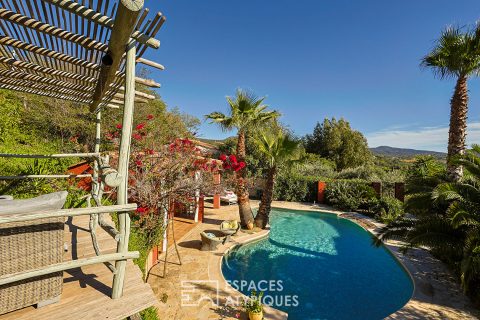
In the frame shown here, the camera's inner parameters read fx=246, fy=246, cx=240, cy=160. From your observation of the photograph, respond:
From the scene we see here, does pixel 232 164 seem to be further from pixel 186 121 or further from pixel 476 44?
pixel 186 121

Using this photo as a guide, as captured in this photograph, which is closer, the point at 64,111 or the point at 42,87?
the point at 42,87

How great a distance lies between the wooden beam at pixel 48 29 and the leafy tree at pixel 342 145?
4019cm

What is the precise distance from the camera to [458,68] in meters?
9.16

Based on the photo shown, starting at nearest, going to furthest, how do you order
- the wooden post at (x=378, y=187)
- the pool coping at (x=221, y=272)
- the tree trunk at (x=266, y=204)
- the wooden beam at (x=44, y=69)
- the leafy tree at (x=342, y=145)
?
the wooden beam at (x=44, y=69), the pool coping at (x=221, y=272), the tree trunk at (x=266, y=204), the wooden post at (x=378, y=187), the leafy tree at (x=342, y=145)

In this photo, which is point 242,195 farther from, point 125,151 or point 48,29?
point 48,29

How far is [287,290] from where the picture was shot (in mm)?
8727

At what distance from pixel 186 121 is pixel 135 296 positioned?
33259 mm

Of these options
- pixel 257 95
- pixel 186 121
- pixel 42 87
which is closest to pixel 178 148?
pixel 42 87

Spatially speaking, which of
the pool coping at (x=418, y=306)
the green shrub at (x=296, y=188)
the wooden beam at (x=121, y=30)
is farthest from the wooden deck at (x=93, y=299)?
the green shrub at (x=296, y=188)

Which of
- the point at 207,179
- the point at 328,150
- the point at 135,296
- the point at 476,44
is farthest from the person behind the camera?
the point at 328,150

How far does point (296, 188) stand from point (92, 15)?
22983 millimetres

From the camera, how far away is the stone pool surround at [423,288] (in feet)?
22.7

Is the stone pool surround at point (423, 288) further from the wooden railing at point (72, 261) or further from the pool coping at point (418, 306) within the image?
the wooden railing at point (72, 261)

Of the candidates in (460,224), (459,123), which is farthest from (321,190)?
(460,224)
